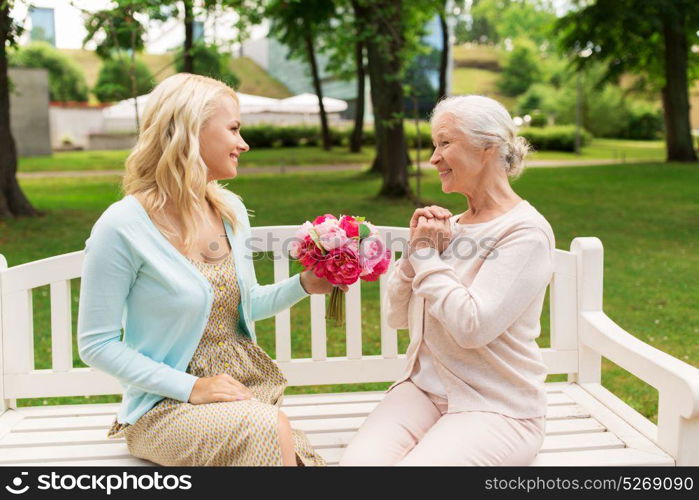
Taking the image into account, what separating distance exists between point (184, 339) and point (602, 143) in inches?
1658

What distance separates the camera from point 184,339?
276 centimetres

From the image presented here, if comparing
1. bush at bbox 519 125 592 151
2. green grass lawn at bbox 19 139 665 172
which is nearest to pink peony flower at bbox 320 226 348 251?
green grass lawn at bbox 19 139 665 172

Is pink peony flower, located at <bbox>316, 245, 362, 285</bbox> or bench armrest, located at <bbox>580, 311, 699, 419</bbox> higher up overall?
pink peony flower, located at <bbox>316, 245, 362, 285</bbox>

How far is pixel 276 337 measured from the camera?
12.0 feet

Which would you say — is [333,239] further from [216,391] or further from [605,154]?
[605,154]

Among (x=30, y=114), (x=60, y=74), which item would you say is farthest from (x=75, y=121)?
(x=30, y=114)

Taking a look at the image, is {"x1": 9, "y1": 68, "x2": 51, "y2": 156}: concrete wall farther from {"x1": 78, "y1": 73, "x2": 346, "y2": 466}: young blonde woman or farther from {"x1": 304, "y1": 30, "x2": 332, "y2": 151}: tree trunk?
{"x1": 78, "y1": 73, "x2": 346, "y2": 466}: young blonde woman

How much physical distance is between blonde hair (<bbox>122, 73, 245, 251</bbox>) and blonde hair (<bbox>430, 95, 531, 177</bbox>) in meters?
0.84

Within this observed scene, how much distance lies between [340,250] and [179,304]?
1.95ft

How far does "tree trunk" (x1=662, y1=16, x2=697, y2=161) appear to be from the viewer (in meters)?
23.1

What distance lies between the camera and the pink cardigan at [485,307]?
260cm

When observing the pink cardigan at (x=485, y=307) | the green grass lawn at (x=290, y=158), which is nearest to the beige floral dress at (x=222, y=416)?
the pink cardigan at (x=485, y=307)

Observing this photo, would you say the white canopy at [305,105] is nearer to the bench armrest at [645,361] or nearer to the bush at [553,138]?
the bush at [553,138]
